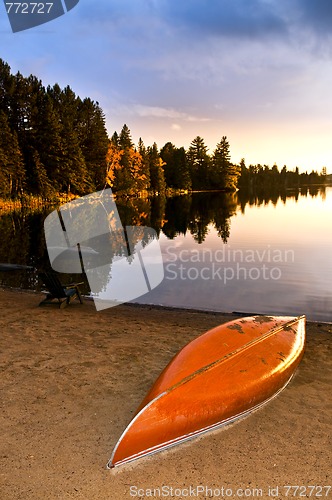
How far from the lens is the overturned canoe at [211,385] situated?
4211 millimetres

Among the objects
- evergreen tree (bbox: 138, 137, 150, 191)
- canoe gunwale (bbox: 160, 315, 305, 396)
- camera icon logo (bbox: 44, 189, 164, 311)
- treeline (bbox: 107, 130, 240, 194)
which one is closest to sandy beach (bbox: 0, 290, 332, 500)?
canoe gunwale (bbox: 160, 315, 305, 396)

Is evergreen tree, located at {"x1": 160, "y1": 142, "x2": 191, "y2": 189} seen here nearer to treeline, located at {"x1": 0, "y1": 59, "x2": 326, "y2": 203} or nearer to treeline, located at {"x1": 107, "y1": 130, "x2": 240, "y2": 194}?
treeline, located at {"x1": 107, "y1": 130, "x2": 240, "y2": 194}

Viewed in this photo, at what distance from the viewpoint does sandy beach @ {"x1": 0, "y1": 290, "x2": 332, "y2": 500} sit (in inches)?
148

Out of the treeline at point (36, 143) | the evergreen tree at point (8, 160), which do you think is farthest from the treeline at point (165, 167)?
the evergreen tree at point (8, 160)

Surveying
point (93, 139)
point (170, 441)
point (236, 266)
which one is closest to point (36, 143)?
point (93, 139)

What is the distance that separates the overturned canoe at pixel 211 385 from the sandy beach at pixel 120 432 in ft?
0.56

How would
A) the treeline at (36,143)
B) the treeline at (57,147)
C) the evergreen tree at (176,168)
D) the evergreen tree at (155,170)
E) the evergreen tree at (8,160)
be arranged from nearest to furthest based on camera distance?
the evergreen tree at (8,160), the treeline at (36,143), the treeline at (57,147), the evergreen tree at (155,170), the evergreen tree at (176,168)

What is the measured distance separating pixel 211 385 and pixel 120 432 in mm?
1294

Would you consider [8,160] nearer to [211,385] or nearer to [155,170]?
[155,170]

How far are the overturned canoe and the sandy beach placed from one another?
169 millimetres

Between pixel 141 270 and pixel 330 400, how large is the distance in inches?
549

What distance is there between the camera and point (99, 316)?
33.7 ft

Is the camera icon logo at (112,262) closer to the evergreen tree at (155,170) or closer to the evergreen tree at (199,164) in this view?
the evergreen tree at (155,170)

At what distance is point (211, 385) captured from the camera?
4766 mm
